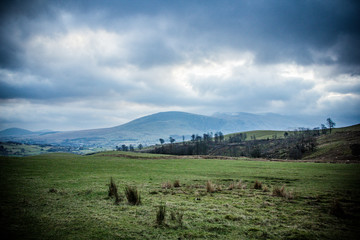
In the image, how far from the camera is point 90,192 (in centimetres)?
1335

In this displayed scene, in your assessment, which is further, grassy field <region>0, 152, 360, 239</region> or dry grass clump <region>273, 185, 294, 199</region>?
dry grass clump <region>273, 185, 294, 199</region>

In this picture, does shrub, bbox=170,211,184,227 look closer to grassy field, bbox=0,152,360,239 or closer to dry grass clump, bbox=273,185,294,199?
grassy field, bbox=0,152,360,239

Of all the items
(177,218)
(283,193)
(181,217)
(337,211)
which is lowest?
(283,193)

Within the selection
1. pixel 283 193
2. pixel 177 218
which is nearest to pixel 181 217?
pixel 177 218

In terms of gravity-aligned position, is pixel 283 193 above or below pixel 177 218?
below

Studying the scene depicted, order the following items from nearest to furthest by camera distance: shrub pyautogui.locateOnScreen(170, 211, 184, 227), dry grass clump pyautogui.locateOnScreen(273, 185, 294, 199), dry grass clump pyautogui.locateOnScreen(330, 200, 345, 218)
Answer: shrub pyautogui.locateOnScreen(170, 211, 184, 227), dry grass clump pyautogui.locateOnScreen(330, 200, 345, 218), dry grass clump pyautogui.locateOnScreen(273, 185, 294, 199)

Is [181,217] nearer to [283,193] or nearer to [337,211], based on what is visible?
[337,211]

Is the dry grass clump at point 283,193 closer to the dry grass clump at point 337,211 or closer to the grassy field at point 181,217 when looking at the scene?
the grassy field at point 181,217

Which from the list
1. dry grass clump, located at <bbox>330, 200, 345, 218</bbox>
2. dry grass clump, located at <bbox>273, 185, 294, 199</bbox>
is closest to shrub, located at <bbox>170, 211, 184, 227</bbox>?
dry grass clump, located at <bbox>330, 200, 345, 218</bbox>

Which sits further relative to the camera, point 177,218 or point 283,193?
point 283,193

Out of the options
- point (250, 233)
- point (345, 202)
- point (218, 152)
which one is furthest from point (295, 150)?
point (250, 233)

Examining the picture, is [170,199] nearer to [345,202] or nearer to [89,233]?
[89,233]

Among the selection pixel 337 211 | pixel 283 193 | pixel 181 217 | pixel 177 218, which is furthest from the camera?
pixel 283 193

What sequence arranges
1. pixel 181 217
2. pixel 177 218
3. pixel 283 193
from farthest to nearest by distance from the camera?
pixel 283 193 → pixel 177 218 → pixel 181 217
